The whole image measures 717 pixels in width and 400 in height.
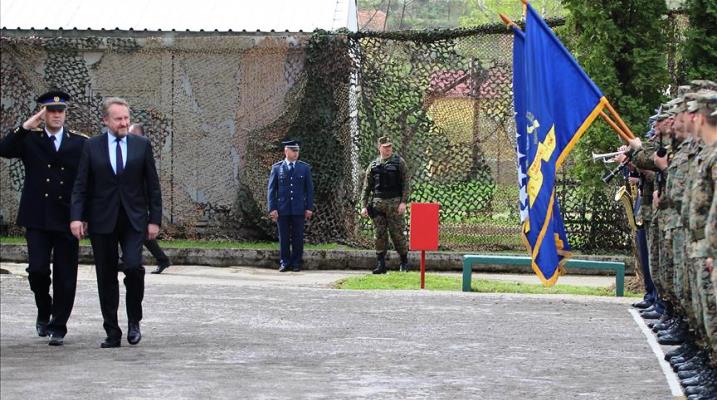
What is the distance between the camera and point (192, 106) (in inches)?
877

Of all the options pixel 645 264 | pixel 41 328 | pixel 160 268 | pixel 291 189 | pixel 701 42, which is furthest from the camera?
pixel 291 189

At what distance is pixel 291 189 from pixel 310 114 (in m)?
1.39

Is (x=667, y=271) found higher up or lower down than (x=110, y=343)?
higher up

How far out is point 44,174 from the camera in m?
12.5

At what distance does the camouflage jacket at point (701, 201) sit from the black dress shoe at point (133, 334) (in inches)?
179

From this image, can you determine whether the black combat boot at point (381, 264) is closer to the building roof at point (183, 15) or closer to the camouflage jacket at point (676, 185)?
the building roof at point (183, 15)

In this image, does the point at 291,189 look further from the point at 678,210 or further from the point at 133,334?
the point at 678,210

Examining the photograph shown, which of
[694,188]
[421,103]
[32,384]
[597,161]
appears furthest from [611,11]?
[32,384]

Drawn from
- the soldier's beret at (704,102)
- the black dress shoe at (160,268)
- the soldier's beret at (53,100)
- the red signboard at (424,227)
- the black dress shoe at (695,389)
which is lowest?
the black dress shoe at (695,389)

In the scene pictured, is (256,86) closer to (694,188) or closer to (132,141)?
(132,141)

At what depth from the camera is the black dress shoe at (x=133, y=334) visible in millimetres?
12109

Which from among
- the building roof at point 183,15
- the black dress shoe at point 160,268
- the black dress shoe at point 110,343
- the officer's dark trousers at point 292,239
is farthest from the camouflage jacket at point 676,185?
the building roof at point 183,15

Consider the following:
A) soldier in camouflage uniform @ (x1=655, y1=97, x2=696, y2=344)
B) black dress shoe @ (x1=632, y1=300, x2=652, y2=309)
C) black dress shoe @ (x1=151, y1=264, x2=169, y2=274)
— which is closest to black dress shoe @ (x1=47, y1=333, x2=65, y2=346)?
soldier in camouflage uniform @ (x1=655, y1=97, x2=696, y2=344)

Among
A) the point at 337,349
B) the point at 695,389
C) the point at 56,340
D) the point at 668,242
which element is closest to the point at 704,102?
the point at 695,389
